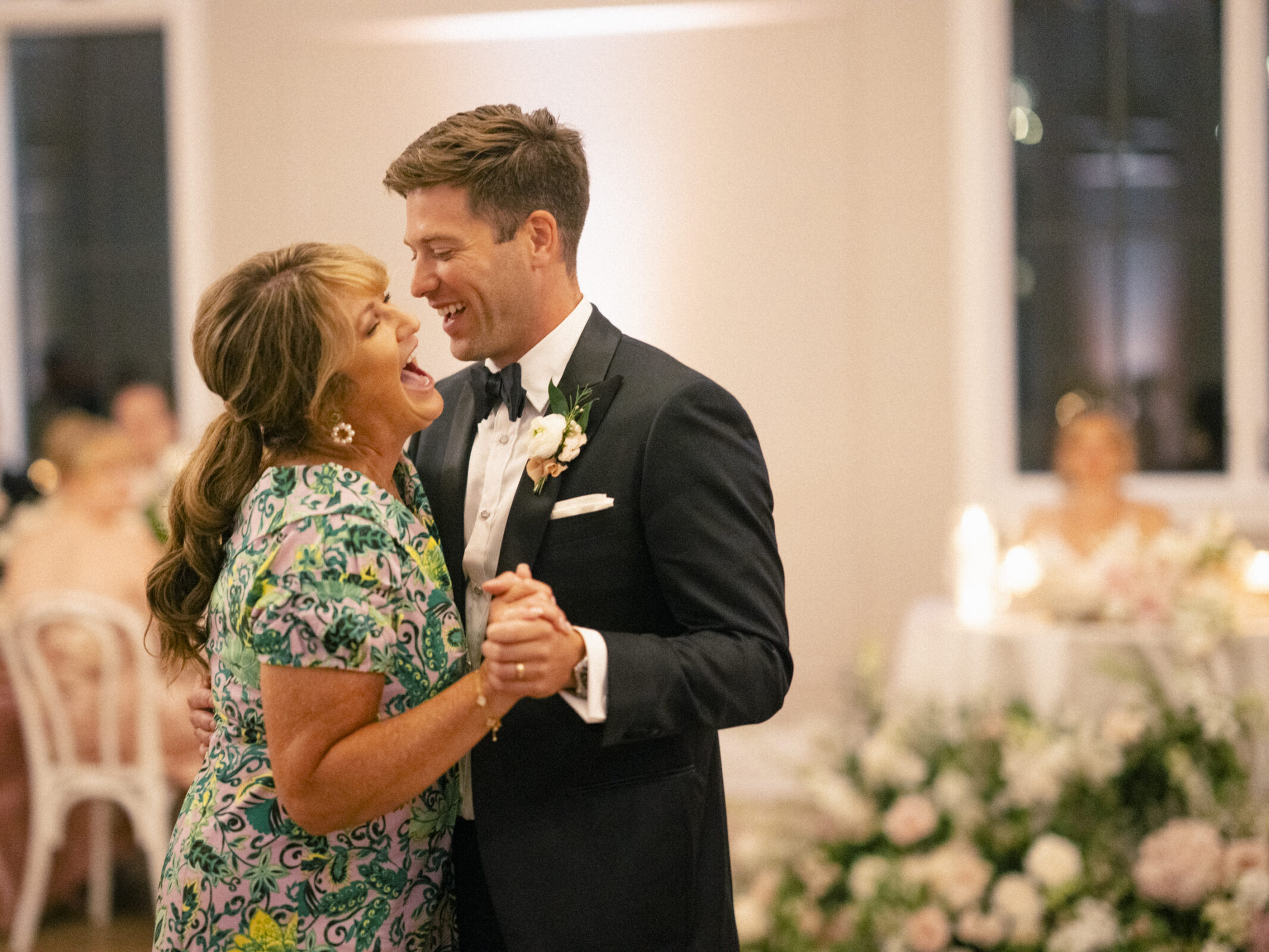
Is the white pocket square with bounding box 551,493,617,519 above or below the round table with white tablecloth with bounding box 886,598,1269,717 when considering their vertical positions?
above

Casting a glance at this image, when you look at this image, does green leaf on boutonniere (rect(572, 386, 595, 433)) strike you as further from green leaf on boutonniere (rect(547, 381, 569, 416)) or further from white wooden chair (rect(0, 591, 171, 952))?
white wooden chair (rect(0, 591, 171, 952))

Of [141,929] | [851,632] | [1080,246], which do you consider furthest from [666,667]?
[1080,246]

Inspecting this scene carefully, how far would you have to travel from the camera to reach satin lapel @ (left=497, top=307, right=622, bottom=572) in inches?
61.4

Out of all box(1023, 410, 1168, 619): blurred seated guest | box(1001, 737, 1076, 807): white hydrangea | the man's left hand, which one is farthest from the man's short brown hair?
box(1023, 410, 1168, 619): blurred seated guest

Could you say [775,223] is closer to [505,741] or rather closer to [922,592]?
[922,592]

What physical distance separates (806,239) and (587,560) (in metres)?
4.17

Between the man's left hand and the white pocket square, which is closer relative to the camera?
the man's left hand

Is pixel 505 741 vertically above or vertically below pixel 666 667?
below

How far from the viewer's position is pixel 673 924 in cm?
158

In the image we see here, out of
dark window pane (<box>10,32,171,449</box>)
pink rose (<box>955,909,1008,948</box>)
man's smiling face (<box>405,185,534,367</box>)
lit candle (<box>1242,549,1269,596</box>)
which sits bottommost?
pink rose (<box>955,909,1008,948</box>)

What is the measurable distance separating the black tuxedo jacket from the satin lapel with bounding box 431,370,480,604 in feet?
0.35

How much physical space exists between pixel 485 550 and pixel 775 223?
13.5 ft

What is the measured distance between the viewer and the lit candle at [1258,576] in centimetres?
392

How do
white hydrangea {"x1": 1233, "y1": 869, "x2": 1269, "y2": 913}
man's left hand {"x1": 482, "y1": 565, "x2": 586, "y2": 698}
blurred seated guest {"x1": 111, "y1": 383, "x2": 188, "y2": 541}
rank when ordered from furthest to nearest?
blurred seated guest {"x1": 111, "y1": 383, "x2": 188, "y2": 541} < white hydrangea {"x1": 1233, "y1": 869, "x2": 1269, "y2": 913} < man's left hand {"x1": 482, "y1": 565, "x2": 586, "y2": 698}
